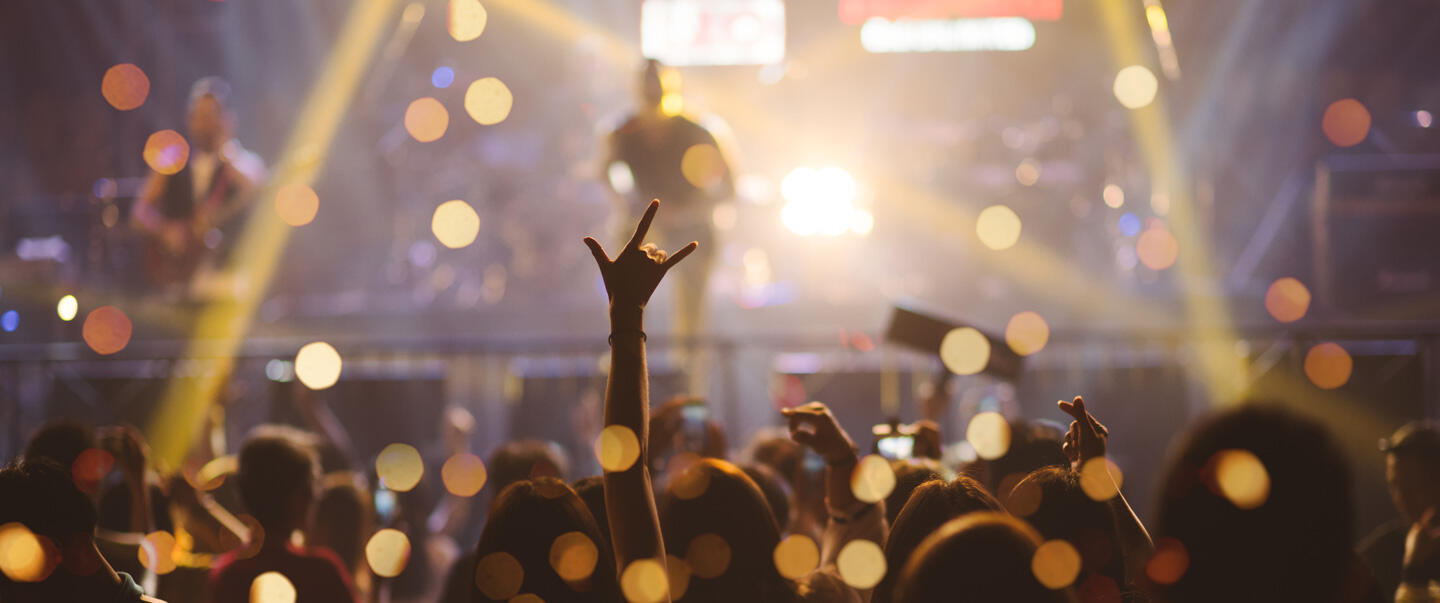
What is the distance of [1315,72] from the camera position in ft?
32.4

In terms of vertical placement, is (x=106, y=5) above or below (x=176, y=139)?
above

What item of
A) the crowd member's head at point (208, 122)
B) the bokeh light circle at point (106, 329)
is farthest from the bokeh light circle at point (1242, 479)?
the bokeh light circle at point (106, 329)

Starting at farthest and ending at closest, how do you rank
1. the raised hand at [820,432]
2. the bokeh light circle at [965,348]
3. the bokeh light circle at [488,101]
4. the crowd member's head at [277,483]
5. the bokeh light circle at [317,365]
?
the bokeh light circle at [488,101]
the bokeh light circle at [317,365]
the bokeh light circle at [965,348]
the crowd member's head at [277,483]
the raised hand at [820,432]

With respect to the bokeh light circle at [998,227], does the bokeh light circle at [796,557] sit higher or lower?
lower

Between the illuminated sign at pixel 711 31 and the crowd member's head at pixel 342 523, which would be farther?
the illuminated sign at pixel 711 31

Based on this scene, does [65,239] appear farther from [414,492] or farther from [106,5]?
[414,492]

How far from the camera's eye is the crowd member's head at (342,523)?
9.90ft

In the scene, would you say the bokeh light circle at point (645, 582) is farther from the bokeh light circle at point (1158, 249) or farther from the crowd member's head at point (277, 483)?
the bokeh light circle at point (1158, 249)

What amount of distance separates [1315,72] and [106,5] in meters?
12.8

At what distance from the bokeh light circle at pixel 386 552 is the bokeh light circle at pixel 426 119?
25.4 ft

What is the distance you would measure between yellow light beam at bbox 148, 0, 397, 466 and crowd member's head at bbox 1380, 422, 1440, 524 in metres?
5.31

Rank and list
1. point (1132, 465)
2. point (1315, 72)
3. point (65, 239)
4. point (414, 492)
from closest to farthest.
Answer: point (414, 492) < point (1132, 465) < point (65, 239) < point (1315, 72)

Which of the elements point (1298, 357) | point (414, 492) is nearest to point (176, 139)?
point (414, 492)

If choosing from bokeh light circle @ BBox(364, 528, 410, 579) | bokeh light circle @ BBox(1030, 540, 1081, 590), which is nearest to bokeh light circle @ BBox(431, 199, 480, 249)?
bokeh light circle @ BBox(364, 528, 410, 579)
